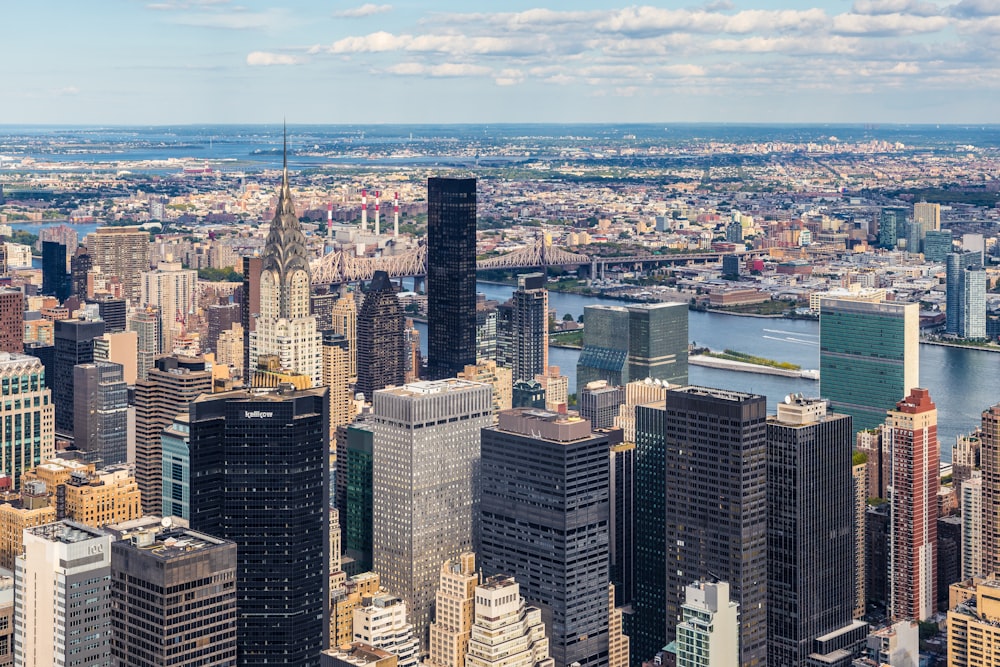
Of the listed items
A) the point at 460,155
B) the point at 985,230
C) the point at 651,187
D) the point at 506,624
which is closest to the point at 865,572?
the point at 506,624

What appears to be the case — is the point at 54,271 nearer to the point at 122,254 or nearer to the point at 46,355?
the point at 122,254

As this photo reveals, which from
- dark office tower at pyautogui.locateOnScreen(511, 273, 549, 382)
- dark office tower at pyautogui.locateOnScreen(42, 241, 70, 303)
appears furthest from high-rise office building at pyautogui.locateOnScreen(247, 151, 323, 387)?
dark office tower at pyautogui.locateOnScreen(42, 241, 70, 303)

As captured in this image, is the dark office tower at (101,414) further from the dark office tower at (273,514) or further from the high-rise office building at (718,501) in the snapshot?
the high-rise office building at (718,501)

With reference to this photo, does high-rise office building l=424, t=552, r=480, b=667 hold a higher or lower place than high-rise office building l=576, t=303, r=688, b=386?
lower

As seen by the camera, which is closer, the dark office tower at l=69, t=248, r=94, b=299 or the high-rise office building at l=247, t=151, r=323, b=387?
the high-rise office building at l=247, t=151, r=323, b=387

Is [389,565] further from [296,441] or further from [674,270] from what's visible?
[674,270]

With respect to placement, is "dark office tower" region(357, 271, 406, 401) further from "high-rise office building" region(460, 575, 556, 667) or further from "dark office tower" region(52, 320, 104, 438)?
"high-rise office building" region(460, 575, 556, 667)
